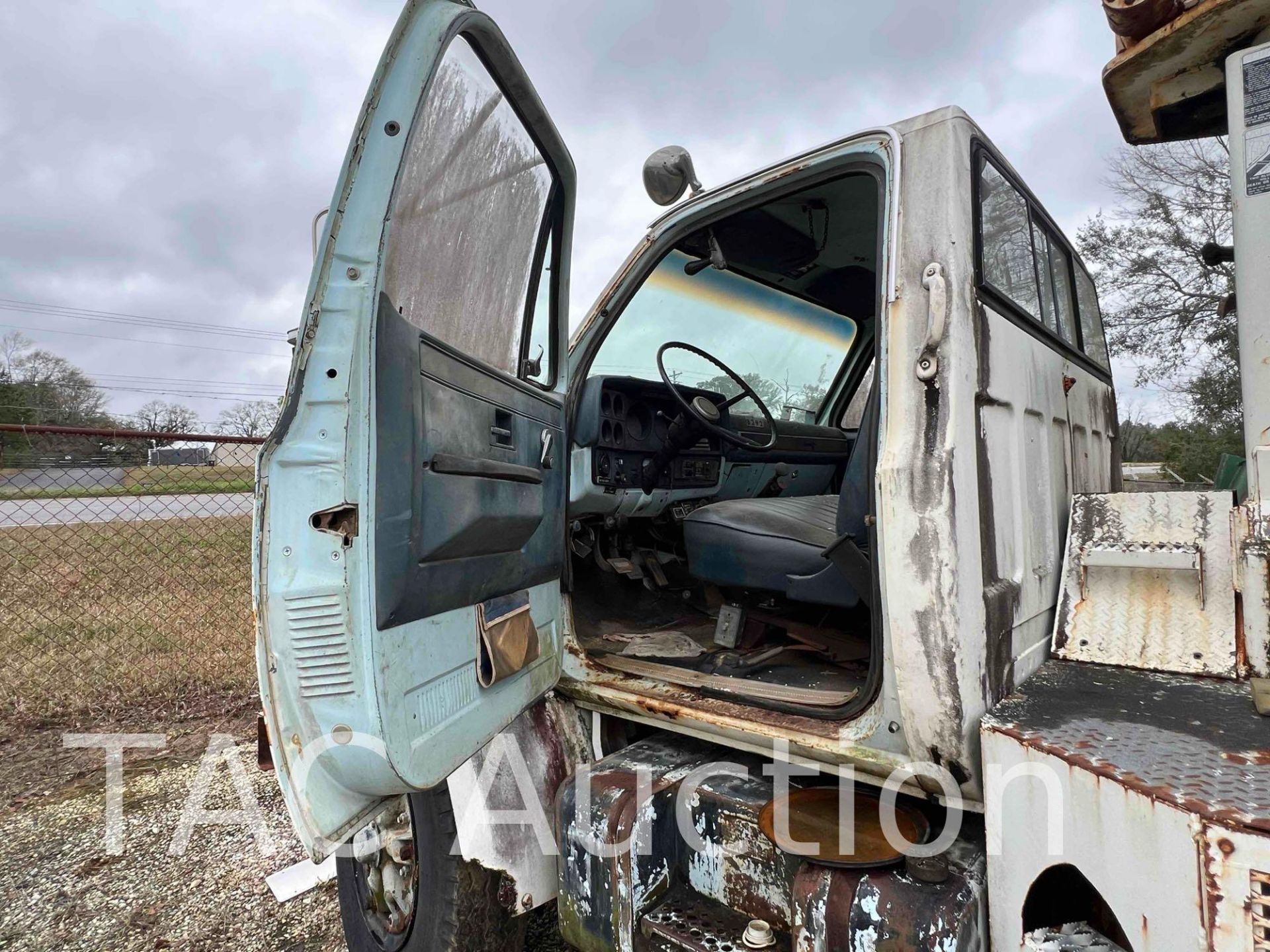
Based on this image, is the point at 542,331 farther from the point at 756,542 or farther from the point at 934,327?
A: the point at 934,327

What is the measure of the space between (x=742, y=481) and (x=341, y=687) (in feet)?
7.56

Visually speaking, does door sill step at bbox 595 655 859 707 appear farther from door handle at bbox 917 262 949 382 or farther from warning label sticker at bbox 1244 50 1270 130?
warning label sticker at bbox 1244 50 1270 130

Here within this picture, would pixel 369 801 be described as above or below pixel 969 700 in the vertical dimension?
below

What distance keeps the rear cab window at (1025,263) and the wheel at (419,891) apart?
5.78ft

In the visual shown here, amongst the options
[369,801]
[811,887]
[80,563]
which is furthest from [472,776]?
[80,563]

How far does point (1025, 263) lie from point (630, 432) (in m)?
1.32

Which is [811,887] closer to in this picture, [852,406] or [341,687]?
[341,687]

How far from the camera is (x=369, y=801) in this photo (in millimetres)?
1391

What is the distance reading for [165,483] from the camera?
4816 millimetres

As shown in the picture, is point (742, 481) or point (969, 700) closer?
point (969, 700)

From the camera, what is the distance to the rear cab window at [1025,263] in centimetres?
154

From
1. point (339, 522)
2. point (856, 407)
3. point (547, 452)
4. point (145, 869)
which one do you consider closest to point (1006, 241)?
point (547, 452)

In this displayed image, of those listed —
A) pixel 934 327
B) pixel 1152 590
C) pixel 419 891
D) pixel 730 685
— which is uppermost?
pixel 934 327

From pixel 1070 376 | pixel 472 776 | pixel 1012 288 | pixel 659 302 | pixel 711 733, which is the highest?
pixel 659 302
